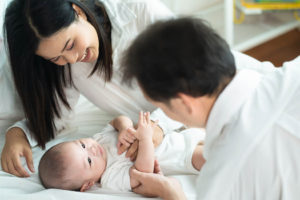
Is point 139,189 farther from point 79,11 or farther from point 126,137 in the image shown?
point 79,11

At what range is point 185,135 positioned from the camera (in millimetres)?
1269

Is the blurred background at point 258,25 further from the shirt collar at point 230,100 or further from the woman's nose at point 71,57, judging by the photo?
the shirt collar at point 230,100

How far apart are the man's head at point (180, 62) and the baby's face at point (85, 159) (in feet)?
Result: 1.67

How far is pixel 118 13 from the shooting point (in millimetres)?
1316

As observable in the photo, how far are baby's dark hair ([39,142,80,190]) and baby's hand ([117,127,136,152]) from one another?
19cm

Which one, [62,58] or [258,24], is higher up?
[62,58]

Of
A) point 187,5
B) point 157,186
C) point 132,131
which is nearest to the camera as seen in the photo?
point 157,186

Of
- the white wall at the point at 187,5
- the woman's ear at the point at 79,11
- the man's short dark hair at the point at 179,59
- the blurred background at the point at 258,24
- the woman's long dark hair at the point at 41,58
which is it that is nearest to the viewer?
the man's short dark hair at the point at 179,59

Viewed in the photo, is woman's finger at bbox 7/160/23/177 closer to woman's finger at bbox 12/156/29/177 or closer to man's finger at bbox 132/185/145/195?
woman's finger at bbox 12/156/29/177

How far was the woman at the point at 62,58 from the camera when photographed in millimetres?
1036

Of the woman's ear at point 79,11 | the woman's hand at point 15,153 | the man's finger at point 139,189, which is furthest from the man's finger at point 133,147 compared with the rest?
the woman's ear at point 79,11

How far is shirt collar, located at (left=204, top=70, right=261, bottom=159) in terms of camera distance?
72cm

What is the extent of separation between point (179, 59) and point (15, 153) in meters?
0.79

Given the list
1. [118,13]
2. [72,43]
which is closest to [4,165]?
[72,43]
